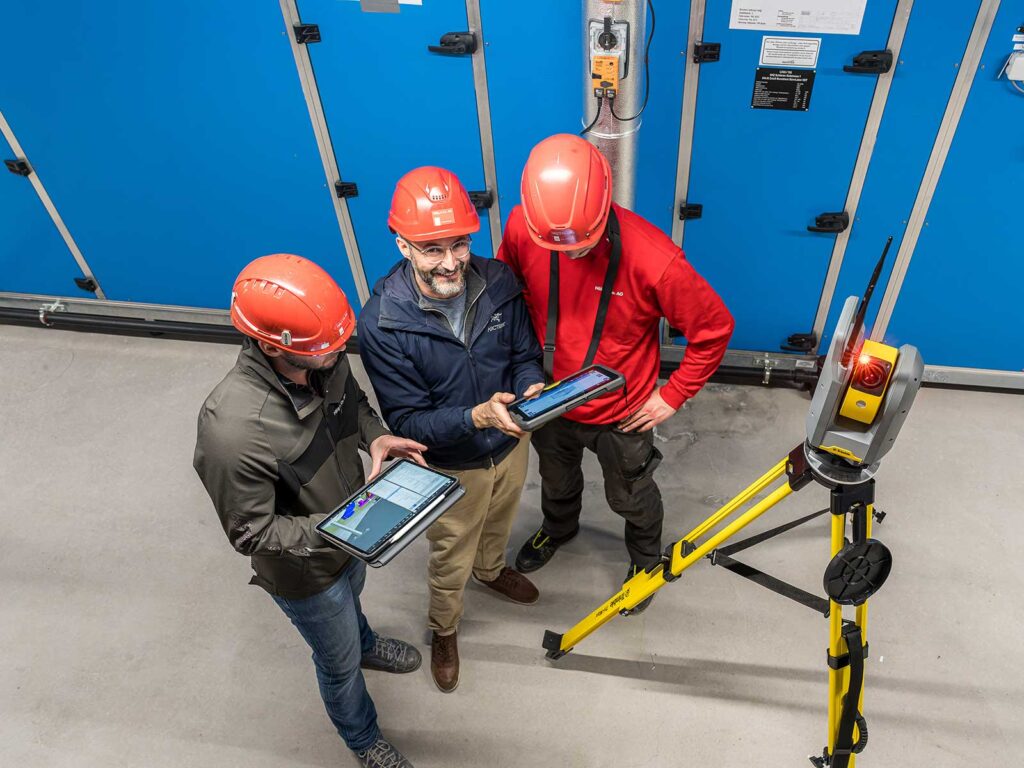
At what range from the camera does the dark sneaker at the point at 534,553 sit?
9.94 feet

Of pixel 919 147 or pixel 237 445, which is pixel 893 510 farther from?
pixel 237 445

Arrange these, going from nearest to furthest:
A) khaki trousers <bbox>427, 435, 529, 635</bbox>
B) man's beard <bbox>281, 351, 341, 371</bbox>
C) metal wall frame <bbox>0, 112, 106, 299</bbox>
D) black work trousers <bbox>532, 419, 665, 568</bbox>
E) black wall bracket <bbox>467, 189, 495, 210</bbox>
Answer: man's beard <bbox>281, 351, 341, 371</bbox>, khaki trousers <bbox>427, 435, 529, 635</bbox>, black work trousers <bbox>532, 419, 665, 568</bbox>, black wall bracket <bbox>467, 189, 495, 210</bbox>, metal wall frame <bbox>0, 112, 106, 299</bbox>

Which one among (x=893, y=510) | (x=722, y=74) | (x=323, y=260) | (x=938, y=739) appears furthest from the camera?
(x=323, y=260)

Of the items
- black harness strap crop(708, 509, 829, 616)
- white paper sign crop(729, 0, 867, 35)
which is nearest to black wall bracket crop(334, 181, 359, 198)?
white paper sign crop(729, 0, 867, 35)

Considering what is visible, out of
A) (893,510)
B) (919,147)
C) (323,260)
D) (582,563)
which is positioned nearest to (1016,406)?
(893,510)

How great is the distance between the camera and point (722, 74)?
2.94 metres

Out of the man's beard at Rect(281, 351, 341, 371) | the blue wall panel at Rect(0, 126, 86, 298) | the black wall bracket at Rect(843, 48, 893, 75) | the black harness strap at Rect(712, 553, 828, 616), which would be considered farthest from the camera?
the blue wall panel at Rect(0, 126, 86, 298)

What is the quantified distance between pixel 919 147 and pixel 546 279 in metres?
1.83

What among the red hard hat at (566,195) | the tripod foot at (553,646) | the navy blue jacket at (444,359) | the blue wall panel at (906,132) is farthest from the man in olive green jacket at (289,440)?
the blue wall panel at (906,132)

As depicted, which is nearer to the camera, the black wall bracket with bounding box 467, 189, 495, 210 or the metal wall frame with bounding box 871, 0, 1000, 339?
the metal wall frame with bounding box 871, 0, 1000, 339

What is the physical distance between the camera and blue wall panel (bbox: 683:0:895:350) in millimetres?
2873

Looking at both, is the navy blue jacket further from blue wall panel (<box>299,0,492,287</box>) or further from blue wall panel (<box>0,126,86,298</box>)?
blue wall panel (<box>0,126,86,298</box>)

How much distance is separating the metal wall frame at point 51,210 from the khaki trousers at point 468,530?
307 cm

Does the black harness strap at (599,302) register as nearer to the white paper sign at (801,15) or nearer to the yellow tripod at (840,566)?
the yellow tripod at (840,566)
